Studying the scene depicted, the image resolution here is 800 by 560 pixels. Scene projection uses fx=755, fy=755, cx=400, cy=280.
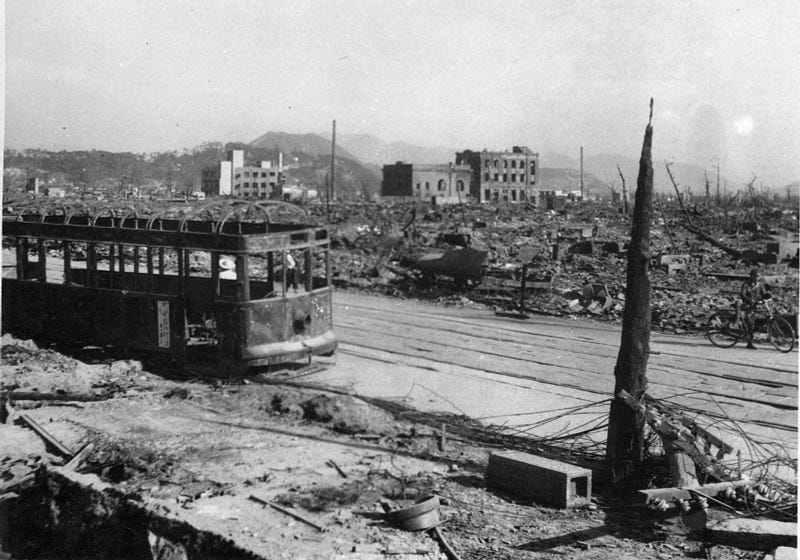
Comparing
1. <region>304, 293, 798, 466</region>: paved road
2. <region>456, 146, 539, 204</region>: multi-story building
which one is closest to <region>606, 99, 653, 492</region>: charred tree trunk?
<region>304, 293, 798, 466</region>: paved road

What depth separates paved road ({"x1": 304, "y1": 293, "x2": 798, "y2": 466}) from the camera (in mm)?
11609

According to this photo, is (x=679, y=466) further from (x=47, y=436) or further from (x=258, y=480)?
(x=47, y=436)

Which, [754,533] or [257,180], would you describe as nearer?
[754,533]

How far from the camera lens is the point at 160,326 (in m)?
13.7

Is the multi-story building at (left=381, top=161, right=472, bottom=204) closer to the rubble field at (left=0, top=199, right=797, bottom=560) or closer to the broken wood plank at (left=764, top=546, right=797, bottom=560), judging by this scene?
the rubble field at (left=0, top=199, right=797, bottom=560)

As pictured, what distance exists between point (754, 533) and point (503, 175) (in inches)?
3875

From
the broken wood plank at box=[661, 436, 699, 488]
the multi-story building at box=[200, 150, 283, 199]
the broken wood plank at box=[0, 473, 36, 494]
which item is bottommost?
the broken wood plank at box=[0, 473, 36, 494]

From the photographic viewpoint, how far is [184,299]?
13.3 m

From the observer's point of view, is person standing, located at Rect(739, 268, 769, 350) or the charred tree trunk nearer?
the charred tree trunk

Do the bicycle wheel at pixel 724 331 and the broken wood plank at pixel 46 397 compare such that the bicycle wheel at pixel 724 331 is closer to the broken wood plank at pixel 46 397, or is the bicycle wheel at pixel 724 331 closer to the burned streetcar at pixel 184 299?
the burned streetcar at pixel 184 299

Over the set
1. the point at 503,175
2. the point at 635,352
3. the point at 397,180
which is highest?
the point at 503,175

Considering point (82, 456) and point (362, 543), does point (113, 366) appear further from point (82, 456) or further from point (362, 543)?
point (362, 543)

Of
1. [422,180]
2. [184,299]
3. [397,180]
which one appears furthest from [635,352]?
[397,180]

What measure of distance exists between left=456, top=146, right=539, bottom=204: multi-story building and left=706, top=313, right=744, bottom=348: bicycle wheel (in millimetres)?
84615
